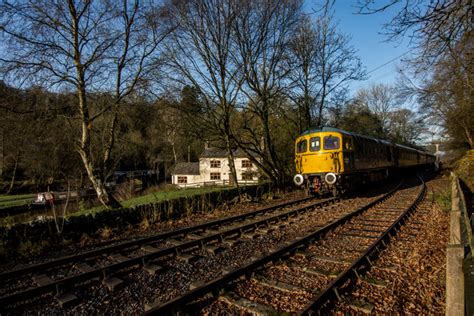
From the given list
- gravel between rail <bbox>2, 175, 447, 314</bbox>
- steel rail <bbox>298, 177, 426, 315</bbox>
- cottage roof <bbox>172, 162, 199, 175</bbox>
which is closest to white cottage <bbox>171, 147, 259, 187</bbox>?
cottage roof <bbox>172, 162, 199, 175</bbox>

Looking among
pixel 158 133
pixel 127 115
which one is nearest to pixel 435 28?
pixel 127 115

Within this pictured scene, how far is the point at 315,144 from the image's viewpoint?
1309 cm

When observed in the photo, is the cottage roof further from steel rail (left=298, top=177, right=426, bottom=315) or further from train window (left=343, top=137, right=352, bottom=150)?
steel rail (left=298, top=177, right=426, bottom=315)

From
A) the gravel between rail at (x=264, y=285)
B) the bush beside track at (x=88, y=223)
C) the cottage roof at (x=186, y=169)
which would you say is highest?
the cottage roof at (x=186, y=169)

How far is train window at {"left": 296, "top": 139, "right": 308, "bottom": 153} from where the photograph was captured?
13.5 m

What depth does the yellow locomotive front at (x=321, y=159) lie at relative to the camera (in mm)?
12172

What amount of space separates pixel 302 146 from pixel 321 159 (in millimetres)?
1368

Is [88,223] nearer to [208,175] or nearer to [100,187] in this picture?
[100,187]

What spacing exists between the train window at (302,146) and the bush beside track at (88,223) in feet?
15.6

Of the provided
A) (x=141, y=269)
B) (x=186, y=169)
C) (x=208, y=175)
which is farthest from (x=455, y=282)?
(x=186, y=169)

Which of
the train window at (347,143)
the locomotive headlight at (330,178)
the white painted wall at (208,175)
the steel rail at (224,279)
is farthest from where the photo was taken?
the white painted wall at (208,175)

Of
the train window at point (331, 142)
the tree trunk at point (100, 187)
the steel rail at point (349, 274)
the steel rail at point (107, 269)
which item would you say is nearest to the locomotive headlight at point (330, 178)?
the train window at point (331, 142)

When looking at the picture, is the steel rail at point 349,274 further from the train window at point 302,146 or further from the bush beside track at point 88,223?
the train window at point 302,146

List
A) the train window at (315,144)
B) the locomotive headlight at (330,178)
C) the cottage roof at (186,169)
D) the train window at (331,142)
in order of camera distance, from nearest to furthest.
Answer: the locomotive headlight at (330,178), the train window at (331,142), the train window at (315,144), the cottage roof at (186,169)
